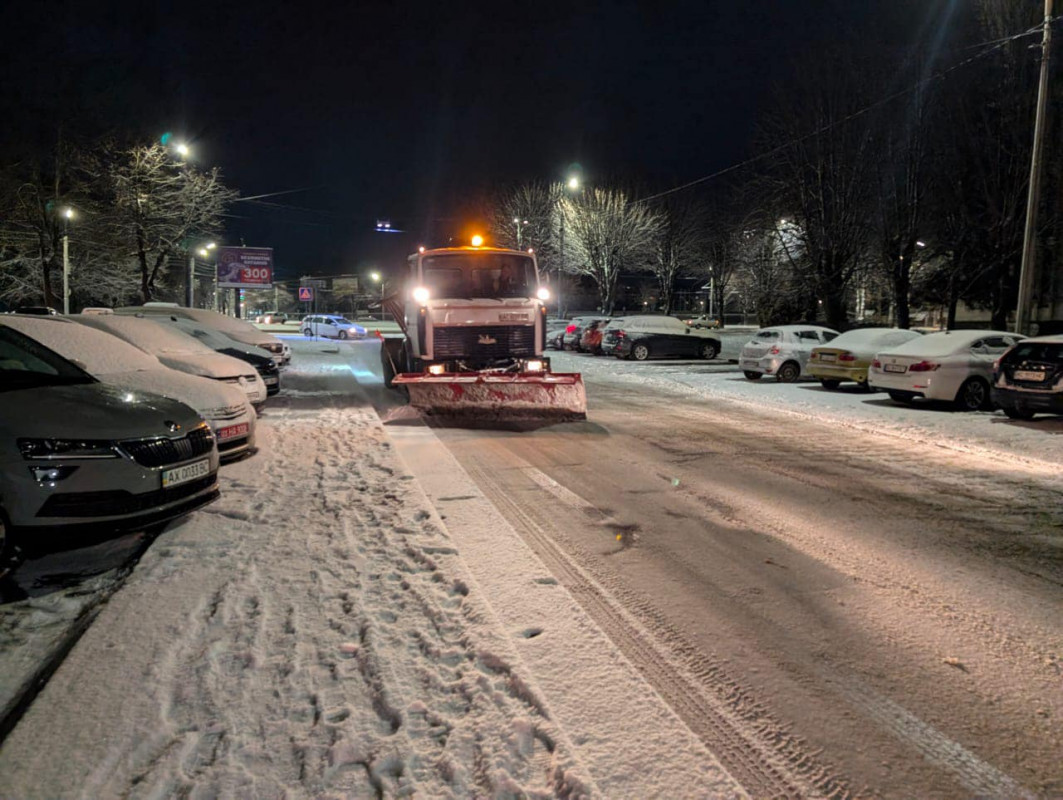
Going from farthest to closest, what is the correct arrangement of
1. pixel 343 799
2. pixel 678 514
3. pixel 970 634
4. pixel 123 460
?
pixel 678 514, pixel 123 460, pixel 970 634, pixel 343 799

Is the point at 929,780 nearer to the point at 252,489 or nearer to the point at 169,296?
the point at 252,489

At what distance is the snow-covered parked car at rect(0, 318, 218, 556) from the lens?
14.3 ft

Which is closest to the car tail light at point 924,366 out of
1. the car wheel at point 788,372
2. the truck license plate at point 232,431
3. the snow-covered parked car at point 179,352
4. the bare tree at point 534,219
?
the car wheel at point 788,372

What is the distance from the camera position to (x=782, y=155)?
27.8 m

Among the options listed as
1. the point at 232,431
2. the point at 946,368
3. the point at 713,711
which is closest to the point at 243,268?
the point at 232,431

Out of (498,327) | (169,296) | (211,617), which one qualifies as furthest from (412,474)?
(169,296)

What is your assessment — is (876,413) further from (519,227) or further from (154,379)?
(519,227)

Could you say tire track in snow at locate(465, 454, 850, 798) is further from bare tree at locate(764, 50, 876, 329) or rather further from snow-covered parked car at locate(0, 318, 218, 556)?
bare tree at locate(764, 50, 876, 329)

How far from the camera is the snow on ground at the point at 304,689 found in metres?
2.69

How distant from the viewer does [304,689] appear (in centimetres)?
330

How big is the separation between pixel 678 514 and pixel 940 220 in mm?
25794

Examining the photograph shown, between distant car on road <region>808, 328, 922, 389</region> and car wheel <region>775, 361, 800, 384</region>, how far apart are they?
1.97m

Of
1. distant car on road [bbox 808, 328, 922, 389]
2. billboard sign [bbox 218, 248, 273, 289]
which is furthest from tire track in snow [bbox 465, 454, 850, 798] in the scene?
billboard sign [bbox 218, 248, 273, 289]

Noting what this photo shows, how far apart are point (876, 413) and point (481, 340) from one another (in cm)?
738
